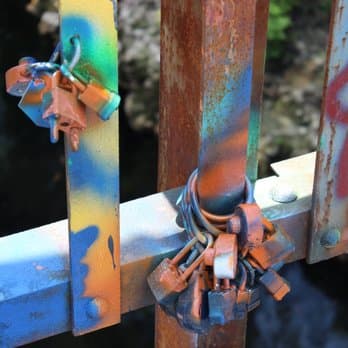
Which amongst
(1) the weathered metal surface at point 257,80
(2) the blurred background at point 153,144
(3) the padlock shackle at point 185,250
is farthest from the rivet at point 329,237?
(2) the blurred background at point 153,144

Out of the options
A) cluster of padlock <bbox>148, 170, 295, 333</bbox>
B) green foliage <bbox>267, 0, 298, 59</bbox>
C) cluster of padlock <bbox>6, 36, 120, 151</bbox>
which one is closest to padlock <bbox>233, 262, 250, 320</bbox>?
cluster of padlock <bbox>148, 170, 295, 333</bbox>

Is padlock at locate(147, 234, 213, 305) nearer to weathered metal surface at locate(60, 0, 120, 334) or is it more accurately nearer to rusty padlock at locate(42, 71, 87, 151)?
weathered metal surface at locate(60, 0, 120, 334)

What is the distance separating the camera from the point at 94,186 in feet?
3.19

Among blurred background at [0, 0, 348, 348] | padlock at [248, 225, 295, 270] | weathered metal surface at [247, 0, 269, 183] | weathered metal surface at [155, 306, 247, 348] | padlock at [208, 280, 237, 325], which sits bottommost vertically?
blurred background at [0, 0, 348, 348]

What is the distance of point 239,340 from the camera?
1276 millimetres

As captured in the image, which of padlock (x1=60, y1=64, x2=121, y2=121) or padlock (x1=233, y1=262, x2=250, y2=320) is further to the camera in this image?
padlock (x1=233, y1=262, x2=250, y2=320)

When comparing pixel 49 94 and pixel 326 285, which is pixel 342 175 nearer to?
pixel 49 94

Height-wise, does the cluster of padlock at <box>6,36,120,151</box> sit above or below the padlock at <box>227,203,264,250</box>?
above

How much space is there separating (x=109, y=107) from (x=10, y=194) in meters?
3.49

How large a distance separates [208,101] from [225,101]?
2 centimetres

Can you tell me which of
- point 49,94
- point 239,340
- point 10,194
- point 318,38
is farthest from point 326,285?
point 49,94

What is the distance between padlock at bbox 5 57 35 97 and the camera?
885mm

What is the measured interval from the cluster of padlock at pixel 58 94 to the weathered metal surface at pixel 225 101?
0.45 feet

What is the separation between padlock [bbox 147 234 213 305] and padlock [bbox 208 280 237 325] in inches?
1.5
